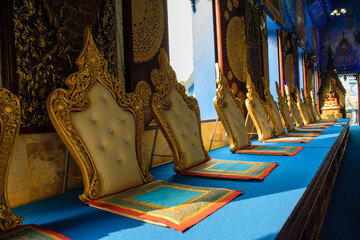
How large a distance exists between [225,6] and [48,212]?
3.62 meters

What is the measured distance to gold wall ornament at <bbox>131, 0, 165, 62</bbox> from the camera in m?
2.16

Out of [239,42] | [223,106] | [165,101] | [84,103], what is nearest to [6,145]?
[84,103]

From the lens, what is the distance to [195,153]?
209 centimetres

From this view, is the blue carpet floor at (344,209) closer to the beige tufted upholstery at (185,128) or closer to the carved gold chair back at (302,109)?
the beige tufted upholstery at (185,128)

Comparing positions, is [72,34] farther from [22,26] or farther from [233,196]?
[233,196]

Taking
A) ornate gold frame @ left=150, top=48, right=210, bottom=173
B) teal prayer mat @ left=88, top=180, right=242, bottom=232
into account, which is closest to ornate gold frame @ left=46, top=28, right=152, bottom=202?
teal prayer mat @ left=88, top=180, right=242, bottom=232

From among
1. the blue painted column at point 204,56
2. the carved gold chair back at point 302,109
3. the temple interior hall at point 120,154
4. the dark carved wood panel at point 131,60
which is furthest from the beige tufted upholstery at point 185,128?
the carved gold chair back at point 302,109

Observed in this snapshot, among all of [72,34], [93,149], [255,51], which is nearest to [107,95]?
[93,149]

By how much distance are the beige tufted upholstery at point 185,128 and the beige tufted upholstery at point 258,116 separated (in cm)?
134

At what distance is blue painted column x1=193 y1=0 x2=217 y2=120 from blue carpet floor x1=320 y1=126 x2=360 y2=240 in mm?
1762

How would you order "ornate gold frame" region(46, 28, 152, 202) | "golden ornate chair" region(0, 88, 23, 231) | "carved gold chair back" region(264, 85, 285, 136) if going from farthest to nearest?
"carved gold chair back" region(264, 85, 285, 136) < "ornate gold frame" region(46, 28, 152, 202) < "golden ornate chair" region(0, 88, 23, 231)

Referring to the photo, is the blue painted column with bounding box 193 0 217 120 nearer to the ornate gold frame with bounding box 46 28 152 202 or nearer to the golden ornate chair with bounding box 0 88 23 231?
the ornate gold frame with bounding box 46 28 152 202

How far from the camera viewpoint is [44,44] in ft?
4.97

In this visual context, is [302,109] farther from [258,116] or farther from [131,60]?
[131,60]
